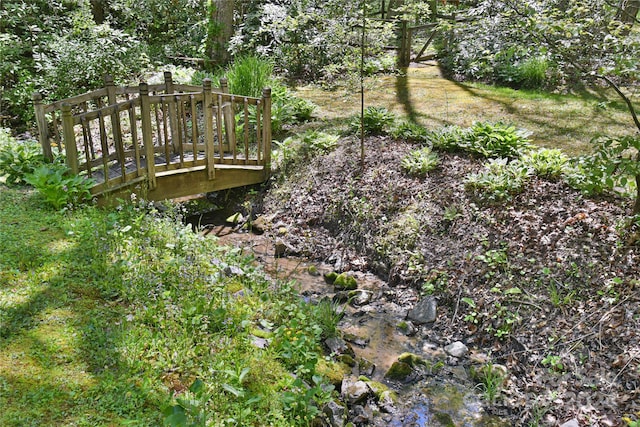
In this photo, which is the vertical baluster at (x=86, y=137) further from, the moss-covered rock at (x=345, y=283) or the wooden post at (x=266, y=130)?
the moss-covered rock at (x=345, y=283)

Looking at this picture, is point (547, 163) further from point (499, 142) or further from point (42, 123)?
point (42, 123)

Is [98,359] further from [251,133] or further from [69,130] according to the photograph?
[251,133]

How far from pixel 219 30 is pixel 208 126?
5632 mm

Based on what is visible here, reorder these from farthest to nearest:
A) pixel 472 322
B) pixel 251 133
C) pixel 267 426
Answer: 1. pixel 251 133
2. pixel 472 322
3. pixel 267 426

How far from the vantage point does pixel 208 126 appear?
6.83 metres

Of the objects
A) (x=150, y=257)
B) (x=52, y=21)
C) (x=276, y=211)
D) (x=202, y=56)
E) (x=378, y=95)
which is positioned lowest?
(x=276, y=211)

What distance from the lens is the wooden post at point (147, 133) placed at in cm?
614

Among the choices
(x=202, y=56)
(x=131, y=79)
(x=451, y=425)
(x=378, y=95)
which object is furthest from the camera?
(x=202, y=56)

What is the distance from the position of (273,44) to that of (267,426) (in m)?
10.4

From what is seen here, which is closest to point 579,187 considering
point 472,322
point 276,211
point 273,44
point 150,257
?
point 472,322

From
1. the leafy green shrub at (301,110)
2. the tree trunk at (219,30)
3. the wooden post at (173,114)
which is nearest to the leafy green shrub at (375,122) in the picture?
the leafy green shrub at (301,110)

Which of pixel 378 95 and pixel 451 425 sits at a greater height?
pixel 378 95

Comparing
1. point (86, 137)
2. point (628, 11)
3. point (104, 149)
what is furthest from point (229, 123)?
point (628, 11)

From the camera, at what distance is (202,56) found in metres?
12.0
